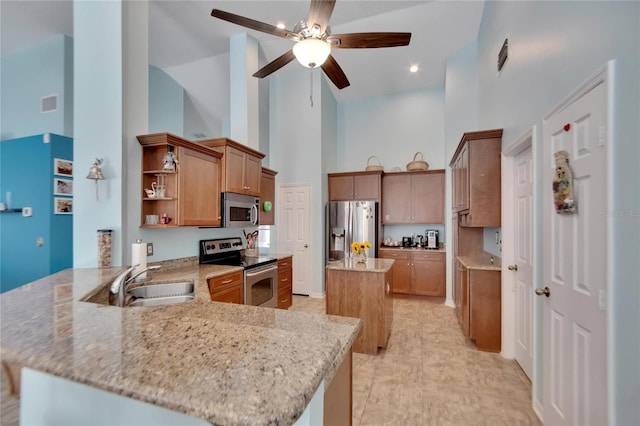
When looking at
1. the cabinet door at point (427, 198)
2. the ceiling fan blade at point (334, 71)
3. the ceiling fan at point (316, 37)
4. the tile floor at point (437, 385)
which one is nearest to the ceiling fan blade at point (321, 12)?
the ceiling fan at point (316, 37)

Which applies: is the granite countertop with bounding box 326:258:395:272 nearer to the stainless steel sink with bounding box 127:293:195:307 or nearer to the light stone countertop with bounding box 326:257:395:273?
the light stone countertop with bounding box 326:257:395:273

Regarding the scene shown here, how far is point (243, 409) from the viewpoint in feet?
1.57

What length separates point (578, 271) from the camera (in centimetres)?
142

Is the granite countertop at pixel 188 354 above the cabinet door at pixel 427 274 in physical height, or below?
above

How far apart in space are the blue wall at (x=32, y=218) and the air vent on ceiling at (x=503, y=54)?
5.45 meters

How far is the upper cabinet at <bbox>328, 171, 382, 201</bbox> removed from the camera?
206 inches

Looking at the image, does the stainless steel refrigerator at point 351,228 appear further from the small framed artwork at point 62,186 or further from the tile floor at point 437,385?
the small framed artwork at point 62,186

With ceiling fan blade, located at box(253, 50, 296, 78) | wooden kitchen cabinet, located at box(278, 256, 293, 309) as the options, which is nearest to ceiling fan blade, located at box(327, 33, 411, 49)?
ceiling fan blade, located at box(253, 50, 296, 78)

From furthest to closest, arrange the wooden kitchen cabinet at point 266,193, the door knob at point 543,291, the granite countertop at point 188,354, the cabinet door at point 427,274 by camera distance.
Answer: the cabinet door at point 427,274 < the wooden kitchen cabinet at point 266,193 < the door knob at point 543,291 < the granite countertop at point 188,354

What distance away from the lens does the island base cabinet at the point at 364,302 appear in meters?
2.78

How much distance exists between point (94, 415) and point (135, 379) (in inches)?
15.3

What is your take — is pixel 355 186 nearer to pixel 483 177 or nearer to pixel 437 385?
pixel 483 177

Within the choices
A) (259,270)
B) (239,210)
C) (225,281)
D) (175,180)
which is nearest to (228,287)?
(225,281)

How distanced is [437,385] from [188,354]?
2321mm
